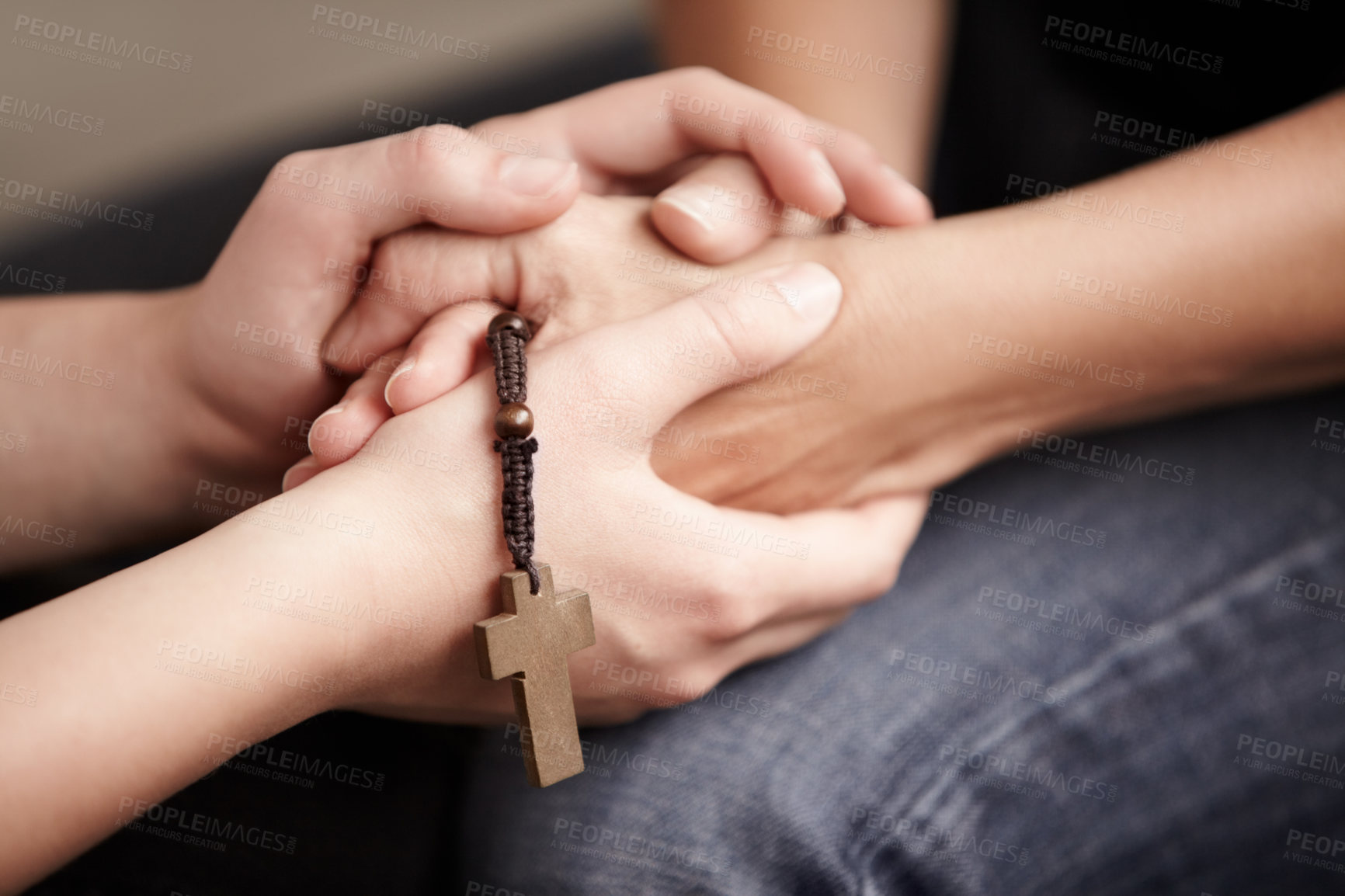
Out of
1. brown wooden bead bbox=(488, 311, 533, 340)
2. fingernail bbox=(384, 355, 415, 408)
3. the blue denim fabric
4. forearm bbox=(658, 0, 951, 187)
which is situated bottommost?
the blue denim fabric

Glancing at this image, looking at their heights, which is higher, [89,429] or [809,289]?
[809,289]

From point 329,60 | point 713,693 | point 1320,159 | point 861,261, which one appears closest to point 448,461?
point 713,693

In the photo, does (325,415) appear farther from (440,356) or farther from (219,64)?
(219,64)

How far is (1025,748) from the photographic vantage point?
1062 mm

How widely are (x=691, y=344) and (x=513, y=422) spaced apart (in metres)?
0.22

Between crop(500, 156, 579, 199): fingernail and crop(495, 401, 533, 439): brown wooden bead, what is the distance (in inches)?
12.1

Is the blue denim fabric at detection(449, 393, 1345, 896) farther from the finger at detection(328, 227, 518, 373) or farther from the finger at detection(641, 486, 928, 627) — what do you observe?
the finger at detection(328, 227, 518, 373)

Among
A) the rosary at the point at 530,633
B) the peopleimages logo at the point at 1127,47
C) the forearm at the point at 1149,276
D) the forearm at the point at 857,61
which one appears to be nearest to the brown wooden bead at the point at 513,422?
the rosary at the point at 530,633

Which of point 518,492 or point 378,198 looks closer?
point 518,492

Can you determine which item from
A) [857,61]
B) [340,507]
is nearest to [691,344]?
[340,507]

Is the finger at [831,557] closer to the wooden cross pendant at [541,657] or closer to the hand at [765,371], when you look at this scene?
the hand at [765,371]

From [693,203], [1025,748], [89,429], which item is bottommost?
[1025,748]

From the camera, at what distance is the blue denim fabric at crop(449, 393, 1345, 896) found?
1.00 m

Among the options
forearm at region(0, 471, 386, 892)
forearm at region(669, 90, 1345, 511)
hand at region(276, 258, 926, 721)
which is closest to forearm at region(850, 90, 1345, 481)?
forearm at region(669, 90, 1345, 511)
